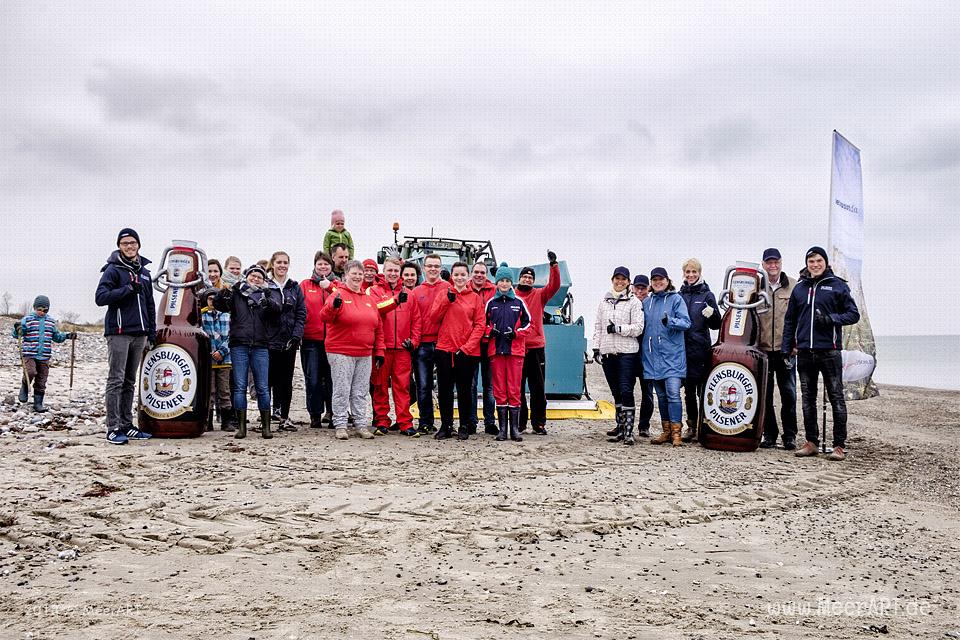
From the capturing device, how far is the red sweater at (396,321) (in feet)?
26.2

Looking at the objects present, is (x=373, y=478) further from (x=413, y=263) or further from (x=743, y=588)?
(x=413, y=263)

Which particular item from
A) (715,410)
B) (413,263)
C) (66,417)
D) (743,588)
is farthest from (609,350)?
(66,417)

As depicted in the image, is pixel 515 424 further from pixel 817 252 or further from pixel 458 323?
pixel 817 252

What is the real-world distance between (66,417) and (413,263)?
4.69 m

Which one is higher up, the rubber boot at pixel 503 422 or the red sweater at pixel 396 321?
the red sweater at pixel 396 321

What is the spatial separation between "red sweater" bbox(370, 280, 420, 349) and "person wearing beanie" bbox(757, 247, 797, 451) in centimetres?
379

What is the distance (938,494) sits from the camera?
18.8ft

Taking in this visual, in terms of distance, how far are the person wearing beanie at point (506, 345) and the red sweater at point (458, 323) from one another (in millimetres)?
153

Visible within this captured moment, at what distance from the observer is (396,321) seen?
8102 millimetres

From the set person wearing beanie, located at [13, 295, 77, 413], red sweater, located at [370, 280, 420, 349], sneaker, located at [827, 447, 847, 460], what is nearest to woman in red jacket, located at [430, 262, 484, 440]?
red sweater, located at [370, 280, 420, 349]

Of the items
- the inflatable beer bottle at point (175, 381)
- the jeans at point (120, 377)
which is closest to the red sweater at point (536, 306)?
the inflatable beer bottle at point (175, 381)

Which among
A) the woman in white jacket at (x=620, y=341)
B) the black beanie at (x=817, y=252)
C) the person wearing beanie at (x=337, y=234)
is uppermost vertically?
the person wearing beanie at (x=337, y=234)

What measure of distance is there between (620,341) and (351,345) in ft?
9.86

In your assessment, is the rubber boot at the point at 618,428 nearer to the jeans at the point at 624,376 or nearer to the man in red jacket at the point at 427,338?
the jeans at the point at 624,376
